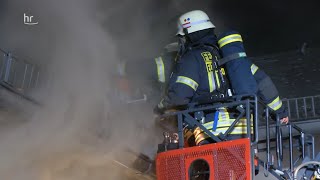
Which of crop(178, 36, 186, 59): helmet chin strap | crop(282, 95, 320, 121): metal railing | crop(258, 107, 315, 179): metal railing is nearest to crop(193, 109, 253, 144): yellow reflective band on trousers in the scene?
crop(258, 107, 315, 179): metal railing

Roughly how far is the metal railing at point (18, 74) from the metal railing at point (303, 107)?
5.86m

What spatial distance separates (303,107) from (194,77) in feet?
21.7

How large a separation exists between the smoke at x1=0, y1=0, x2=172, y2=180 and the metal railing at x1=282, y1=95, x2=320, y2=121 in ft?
17.3

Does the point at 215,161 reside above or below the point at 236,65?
below

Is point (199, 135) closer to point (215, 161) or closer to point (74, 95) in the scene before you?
point (215, 161)

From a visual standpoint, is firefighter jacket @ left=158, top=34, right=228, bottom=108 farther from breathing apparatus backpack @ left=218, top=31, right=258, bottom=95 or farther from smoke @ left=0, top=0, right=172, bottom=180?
smoke @ left=0, top=0, right=172, bottom=180

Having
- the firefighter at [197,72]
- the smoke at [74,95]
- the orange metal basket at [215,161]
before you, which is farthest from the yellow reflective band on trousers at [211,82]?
the smoke at [74,95]

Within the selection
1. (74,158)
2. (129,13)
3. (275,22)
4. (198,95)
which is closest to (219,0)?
(275,22)

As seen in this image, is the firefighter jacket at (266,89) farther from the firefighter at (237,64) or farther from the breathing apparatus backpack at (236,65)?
the breathing apparatus backpack at (236,65)

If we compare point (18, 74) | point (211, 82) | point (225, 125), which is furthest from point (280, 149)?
point (18, 74)

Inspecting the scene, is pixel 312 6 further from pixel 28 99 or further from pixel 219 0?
pixel 28 99

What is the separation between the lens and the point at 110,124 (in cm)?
605

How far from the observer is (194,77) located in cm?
511

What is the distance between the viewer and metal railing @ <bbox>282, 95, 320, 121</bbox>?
11.0 m
